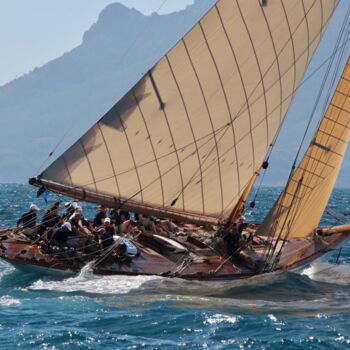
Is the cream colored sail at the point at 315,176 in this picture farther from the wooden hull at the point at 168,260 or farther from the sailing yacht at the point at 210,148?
the wooden hull at the point at 168,260

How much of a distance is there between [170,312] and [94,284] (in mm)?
2881

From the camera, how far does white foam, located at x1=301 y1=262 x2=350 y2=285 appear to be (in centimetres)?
2183

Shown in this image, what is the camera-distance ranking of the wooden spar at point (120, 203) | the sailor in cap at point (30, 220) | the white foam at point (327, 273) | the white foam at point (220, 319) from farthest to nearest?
the sailor in cap at point (30, 220), the white foam at point (327, 273), the wooden spar at point (120, 203), the white foam at point (220, 319)

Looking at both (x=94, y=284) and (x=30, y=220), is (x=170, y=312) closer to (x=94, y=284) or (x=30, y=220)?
(x=94, y=284)

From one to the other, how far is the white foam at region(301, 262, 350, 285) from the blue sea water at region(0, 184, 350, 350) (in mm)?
194

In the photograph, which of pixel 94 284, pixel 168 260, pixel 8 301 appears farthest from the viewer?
pixel 168 260

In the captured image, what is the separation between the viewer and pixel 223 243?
2173 cm

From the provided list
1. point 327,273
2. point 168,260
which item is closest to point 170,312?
point 168,260

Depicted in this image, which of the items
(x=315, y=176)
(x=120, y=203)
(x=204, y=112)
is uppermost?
(x=204, y=112)

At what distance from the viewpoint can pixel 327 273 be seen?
2298 cm

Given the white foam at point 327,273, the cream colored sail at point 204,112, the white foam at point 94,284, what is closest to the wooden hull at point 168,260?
the white foam at point 94,284

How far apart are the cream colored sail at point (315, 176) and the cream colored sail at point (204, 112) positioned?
1187 millimetres

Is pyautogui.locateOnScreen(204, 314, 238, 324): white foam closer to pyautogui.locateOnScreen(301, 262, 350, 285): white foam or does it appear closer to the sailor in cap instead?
pyautogui.locateOnScreen(301, 262, 350, 285): white foam

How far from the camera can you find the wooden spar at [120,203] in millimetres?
20031
